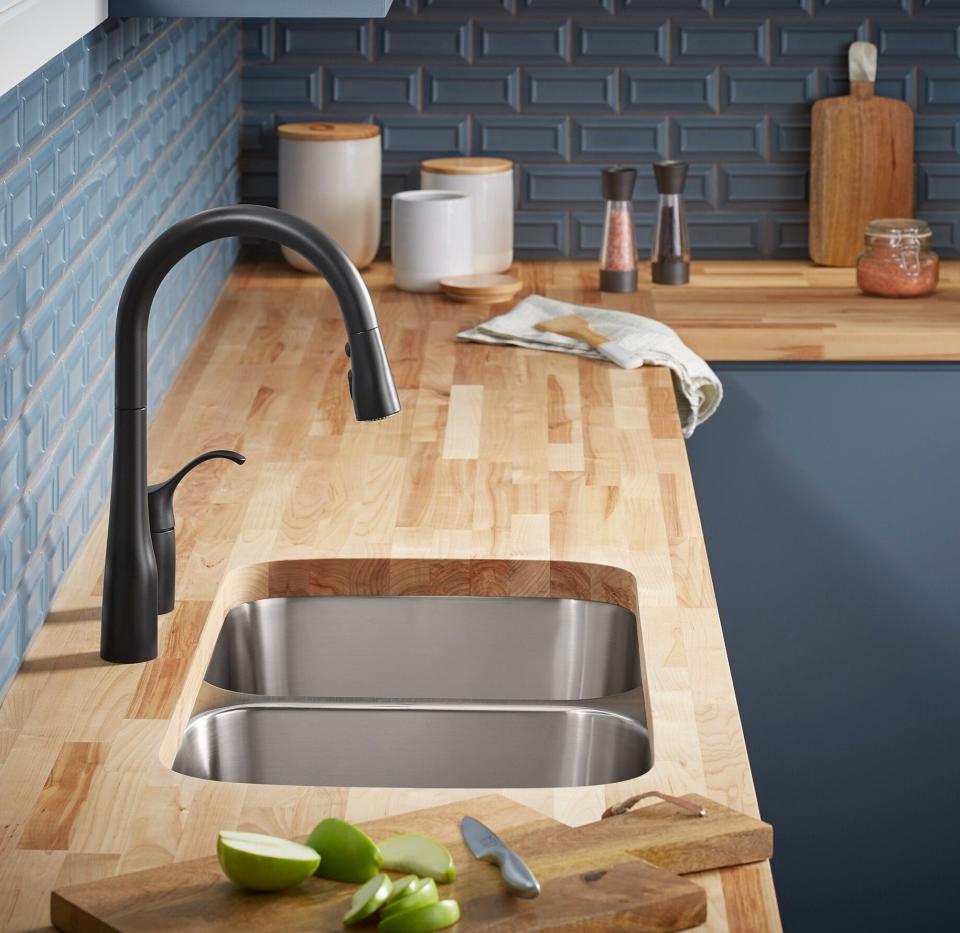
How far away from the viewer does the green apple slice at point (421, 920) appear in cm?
94

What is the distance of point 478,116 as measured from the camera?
296 centimetres

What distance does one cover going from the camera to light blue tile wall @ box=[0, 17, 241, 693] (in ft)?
4.61

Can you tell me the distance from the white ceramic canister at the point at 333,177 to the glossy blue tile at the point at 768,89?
0.66m

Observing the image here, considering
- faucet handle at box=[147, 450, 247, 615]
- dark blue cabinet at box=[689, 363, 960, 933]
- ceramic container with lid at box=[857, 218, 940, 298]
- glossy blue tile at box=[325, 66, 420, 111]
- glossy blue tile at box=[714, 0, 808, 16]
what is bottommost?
dark blue cabinet at box=[689, 363, 960, 933]

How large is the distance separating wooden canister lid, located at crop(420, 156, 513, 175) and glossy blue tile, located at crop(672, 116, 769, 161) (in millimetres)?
336

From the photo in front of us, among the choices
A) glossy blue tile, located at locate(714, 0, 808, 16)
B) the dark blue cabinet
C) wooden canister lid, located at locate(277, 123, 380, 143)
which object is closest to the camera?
the dark blue cabinet

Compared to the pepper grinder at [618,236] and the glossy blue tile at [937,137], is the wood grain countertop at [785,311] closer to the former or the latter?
the pepper grinder at [618,236]

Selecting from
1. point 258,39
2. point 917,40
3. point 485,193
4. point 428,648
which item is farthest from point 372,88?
point 428,648

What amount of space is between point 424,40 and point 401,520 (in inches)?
56.8

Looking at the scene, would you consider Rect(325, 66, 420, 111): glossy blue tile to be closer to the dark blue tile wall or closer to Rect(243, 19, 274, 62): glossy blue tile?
the dark blue tile wall

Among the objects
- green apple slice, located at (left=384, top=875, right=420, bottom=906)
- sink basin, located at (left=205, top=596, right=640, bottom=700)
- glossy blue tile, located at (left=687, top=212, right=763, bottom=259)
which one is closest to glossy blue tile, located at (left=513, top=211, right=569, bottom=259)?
glossy blue tile, located at (left=687, top=212, right=763, bottom=259)

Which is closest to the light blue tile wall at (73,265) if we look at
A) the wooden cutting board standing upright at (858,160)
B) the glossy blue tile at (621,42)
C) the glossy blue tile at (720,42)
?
the glossy blue tile at (621,42)

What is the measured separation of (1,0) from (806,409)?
156 cm

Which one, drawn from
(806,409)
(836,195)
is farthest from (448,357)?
(836,195)
